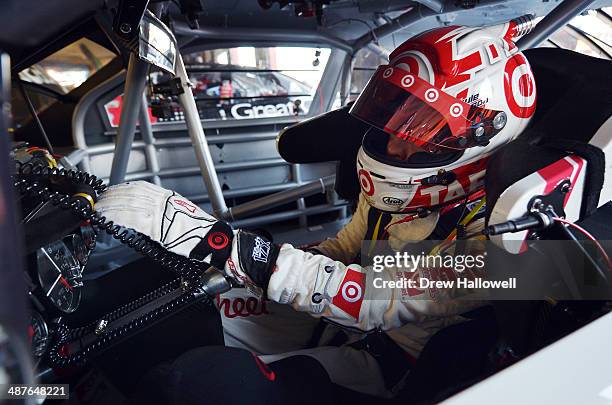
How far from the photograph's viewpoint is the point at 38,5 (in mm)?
603

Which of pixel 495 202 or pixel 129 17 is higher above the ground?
pixel 129 17

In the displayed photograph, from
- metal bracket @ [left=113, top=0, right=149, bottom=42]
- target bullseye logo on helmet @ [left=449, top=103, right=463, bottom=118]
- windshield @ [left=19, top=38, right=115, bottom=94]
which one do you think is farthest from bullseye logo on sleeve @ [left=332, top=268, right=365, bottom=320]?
windshield @ [left=19, top=38, right=115, bottom=94]

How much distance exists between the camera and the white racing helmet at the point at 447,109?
0.88 m

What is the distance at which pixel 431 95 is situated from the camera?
882 mm

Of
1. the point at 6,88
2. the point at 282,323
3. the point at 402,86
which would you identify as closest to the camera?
the point at 6,88

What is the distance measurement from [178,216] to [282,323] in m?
0.43

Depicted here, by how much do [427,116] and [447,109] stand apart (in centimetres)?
4

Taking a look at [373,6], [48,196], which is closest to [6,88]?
[48,196]

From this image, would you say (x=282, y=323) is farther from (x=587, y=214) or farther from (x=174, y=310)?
(x=587, y=214)

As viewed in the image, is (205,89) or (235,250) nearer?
(235,250)

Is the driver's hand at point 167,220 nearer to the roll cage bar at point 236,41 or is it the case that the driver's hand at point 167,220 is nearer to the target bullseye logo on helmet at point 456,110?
the target bullseye logo on helmet at point 456,110

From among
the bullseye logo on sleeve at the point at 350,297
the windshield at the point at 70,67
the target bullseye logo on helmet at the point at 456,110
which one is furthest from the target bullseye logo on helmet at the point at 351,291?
the windshield at the point at 70,67

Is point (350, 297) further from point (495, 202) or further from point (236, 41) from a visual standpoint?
point (236, 41)

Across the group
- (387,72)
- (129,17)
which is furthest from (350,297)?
(129,17)
